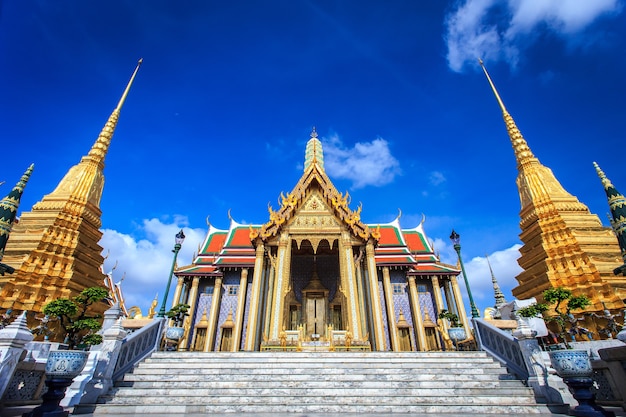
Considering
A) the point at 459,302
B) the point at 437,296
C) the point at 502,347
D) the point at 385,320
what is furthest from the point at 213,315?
the point at 502,347

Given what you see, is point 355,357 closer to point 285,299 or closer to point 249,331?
point 285,299

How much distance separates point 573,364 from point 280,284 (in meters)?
10.4

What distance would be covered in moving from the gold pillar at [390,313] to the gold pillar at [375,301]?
1905 millimetres

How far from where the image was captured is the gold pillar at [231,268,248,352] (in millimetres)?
16781

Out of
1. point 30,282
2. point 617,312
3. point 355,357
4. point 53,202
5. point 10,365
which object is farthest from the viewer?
point 53,202

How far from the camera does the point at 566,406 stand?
5555mm

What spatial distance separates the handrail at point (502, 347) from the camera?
676cm

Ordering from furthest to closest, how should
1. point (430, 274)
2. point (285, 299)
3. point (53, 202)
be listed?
point (53, 202) < point (430, 274) < point (285, 299)

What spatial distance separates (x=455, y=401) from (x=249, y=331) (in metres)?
10.0

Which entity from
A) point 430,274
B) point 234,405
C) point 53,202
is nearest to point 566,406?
point 234,405

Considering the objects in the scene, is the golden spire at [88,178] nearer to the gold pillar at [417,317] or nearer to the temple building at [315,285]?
the temple building at [315,285]

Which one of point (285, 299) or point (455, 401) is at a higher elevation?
point (285, 299)

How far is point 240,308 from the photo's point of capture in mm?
17625

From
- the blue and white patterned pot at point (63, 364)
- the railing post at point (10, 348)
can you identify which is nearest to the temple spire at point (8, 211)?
the railing post at point (10, 348)
